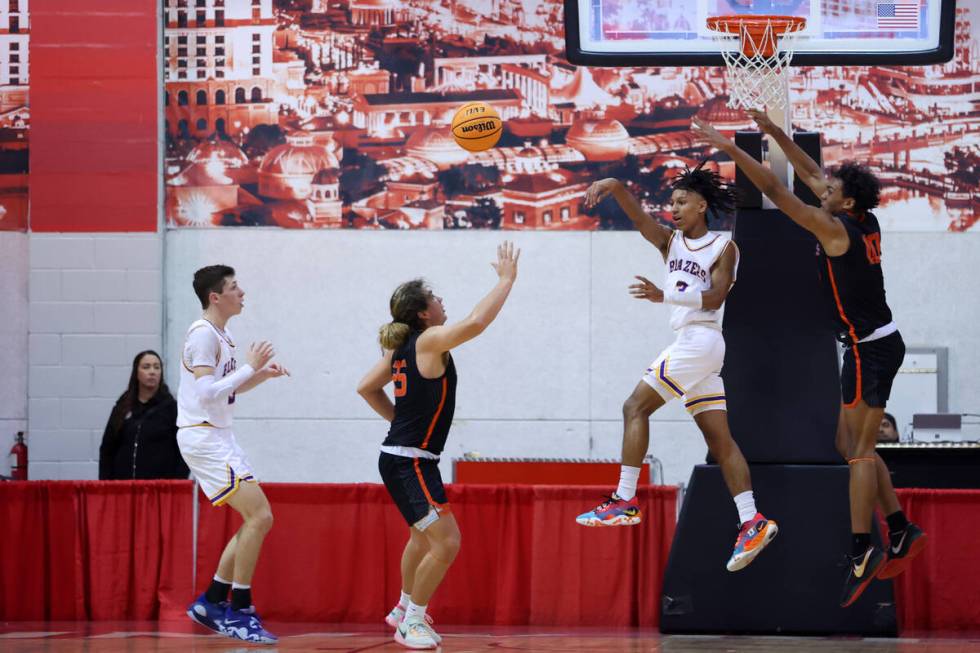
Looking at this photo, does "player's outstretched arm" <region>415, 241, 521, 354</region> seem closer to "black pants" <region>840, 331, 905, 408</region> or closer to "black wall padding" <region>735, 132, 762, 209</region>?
"black wall padding" <region>735, 132, 762, 209</region>

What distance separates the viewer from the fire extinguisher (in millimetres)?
12482

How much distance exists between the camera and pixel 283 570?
29.8 ft

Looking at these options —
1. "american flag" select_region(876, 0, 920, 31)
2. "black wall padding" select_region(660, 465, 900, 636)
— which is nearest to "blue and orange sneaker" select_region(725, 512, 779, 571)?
"black wall padding" select_region(660, 465, 900, 636)

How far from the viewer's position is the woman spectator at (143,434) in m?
10.1

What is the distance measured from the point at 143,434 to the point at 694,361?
15.7 ft

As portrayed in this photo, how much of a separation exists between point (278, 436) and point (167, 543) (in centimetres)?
363

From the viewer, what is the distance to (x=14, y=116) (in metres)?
12.8

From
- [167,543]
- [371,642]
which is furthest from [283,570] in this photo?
[371,642]

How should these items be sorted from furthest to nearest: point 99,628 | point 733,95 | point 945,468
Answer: point 945,468, point 99,628, point 733,95

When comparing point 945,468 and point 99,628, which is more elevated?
point 945,468

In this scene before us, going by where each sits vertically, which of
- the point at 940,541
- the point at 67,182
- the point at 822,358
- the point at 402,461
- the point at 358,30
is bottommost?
the point at 940,541

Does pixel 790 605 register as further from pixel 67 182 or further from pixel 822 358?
pixel 67 182

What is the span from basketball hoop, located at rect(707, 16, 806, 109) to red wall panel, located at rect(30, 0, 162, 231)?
633cm

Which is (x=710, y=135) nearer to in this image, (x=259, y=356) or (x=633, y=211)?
(x=633, y=211)
